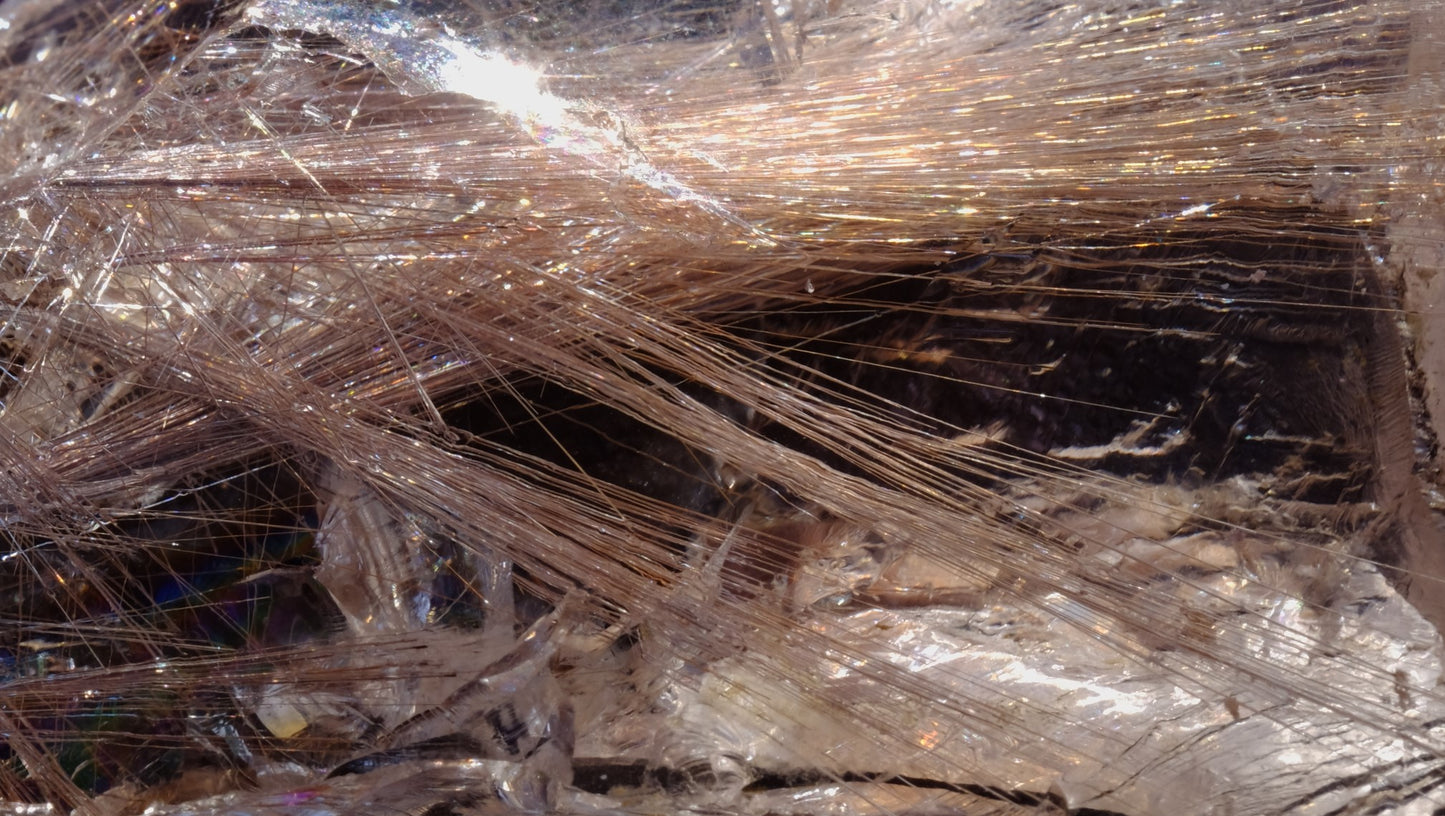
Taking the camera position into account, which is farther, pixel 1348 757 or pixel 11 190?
pixel 11 190

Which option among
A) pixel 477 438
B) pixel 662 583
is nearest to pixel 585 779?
pixel 662 583

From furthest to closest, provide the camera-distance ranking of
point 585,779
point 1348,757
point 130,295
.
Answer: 1. point 130,295
2. point 585,779
3. point 1348,757

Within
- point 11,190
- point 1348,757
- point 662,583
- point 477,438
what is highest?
point 11,190

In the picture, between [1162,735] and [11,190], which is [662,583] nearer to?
[1162,735]

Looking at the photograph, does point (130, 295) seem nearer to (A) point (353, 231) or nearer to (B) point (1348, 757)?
(A) point (353, 231)

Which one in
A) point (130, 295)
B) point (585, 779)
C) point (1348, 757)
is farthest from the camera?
point (130, 295)

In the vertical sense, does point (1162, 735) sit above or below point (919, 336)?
below
